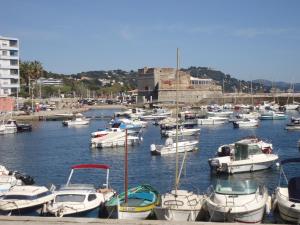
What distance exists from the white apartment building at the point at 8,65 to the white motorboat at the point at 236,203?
10469 centimetres


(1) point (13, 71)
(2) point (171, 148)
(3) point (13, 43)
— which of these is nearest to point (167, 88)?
(1) point (13, 71)

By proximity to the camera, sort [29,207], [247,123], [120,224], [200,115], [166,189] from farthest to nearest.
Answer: [200,115], [247,123], [166,189], [29,207], [120,224]

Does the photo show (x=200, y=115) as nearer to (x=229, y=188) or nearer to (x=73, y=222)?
(x=229, y=188)

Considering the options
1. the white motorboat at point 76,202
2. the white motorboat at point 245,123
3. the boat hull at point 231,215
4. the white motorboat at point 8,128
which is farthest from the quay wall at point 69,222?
the white motorboat at point 245,123

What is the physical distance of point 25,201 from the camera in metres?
23.4

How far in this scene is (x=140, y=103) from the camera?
570 feet

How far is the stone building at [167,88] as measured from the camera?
16762 cm

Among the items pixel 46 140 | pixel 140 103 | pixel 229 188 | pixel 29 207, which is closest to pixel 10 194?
pixel 29 207

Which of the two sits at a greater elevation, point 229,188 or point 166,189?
point 229,188

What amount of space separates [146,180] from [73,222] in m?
21.8

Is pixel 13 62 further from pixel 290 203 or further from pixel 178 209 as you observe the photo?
pixel 290 203

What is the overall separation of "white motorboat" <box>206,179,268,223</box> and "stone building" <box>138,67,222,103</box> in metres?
142

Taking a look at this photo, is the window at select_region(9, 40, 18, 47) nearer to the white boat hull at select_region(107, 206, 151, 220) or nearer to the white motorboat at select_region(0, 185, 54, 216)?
the white motorboat at select_region(0, 185, 54, 216)

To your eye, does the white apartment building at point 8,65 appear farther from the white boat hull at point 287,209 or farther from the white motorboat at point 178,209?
the white boat hull at point 287,209
